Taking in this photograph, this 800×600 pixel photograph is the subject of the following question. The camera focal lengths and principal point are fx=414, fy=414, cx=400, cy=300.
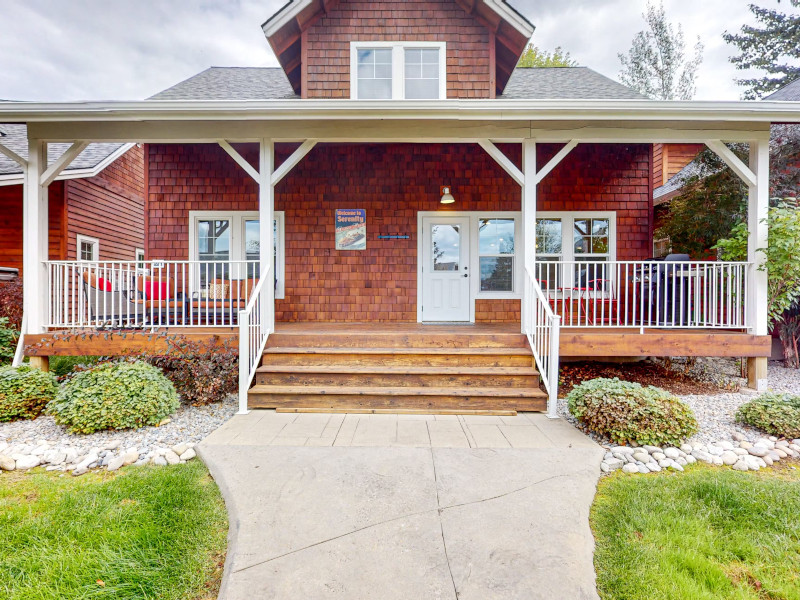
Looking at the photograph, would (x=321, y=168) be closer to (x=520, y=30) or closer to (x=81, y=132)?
(x=81, y=132)

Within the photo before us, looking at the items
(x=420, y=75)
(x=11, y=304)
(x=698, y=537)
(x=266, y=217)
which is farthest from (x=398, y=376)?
(x=11, y=304)

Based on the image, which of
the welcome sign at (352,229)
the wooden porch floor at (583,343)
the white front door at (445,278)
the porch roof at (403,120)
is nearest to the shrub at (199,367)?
the wooden porch floor at (583,343)

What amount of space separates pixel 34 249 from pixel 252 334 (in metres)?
2.96

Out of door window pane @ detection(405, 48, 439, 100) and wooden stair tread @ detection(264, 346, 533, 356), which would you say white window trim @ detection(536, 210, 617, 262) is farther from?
wooden stair tread @ detection(264, 346, 533, 356)

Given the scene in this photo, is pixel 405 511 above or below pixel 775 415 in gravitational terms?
below

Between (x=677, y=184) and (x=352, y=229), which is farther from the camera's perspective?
(x=677, y=184)

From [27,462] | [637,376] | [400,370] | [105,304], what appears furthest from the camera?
[637,376]

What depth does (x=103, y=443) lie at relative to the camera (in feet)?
11.8

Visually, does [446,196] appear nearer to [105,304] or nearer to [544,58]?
[105,304]

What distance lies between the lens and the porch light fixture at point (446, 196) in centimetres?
677

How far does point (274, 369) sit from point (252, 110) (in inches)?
118

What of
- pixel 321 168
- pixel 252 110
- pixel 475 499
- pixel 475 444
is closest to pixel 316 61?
pixel 321 168

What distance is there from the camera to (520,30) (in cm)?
651

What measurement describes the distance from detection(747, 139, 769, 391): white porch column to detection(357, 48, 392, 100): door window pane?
5.19 m
